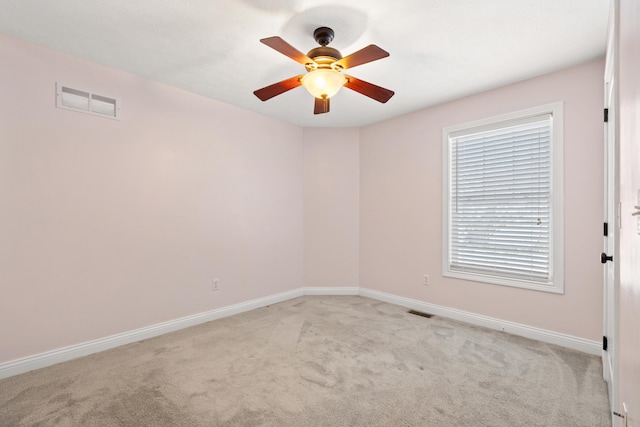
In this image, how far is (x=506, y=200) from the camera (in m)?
3.19

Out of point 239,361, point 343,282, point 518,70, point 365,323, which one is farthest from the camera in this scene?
point 343,282

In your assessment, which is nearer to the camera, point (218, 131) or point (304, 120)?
point (218, 131)

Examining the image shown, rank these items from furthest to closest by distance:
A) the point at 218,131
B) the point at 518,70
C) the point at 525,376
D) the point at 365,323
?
1. the point at 218,131
2. the point at 365,323
3. the point at 518,70
4. the point at 525,376

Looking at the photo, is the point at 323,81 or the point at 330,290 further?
the point at 330,290

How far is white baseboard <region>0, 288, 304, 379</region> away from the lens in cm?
235

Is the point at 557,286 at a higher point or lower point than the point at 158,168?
lower

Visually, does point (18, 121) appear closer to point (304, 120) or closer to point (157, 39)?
point (157, 39)

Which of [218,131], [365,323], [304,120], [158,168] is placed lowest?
[365,323]

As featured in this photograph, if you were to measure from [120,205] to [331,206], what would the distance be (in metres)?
2.71

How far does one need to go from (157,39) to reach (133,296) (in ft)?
7.52

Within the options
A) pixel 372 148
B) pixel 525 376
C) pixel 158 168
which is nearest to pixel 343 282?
pixel 372 148

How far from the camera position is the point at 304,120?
14.2ft

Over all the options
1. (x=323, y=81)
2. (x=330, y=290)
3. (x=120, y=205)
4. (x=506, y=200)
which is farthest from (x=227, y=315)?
(x=506, y=200)

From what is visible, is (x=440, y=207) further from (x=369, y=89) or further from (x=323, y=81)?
(x=323, y=81)
